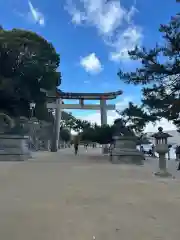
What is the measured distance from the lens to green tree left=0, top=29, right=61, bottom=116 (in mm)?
30047

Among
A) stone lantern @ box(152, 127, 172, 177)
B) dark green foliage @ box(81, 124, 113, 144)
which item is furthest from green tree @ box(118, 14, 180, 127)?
dark green foliage @ box(81, 124, 113, 144)

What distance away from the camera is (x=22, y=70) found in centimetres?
3136

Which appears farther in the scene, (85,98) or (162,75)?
(85,98)

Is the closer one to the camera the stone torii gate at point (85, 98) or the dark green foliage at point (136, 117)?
the dark green foliage at point (136, 117)

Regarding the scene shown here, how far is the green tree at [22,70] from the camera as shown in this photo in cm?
3005

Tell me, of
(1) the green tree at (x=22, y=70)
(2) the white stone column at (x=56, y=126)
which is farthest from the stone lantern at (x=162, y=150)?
(2) the white stone column at (x=56, y=126)

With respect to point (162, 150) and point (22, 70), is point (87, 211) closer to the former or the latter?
point (162, 150)

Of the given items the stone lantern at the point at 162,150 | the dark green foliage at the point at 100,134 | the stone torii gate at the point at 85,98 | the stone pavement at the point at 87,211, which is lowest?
the stone pavement at the point at 87,211

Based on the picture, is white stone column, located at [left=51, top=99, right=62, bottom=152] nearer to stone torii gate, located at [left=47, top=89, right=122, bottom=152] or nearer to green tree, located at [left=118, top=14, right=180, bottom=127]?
stone torii gate, located at [left=47, top=89, right=122, bottom=152]

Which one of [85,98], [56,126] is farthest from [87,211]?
[56,126]

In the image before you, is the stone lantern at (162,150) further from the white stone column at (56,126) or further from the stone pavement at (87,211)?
the white stone column at (56,126)

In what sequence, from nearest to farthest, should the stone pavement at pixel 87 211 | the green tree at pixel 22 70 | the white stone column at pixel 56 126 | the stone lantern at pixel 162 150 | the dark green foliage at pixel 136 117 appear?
the stone pavement at pixel 87 211
the stone lantern at pixel 162 150
the dark green foliage at pixel 136 117
the green tree at pixel 22 70
the white stone column at pixel 56 126

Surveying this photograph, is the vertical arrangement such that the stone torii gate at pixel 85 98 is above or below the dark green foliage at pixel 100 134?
above

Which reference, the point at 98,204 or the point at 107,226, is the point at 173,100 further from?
the point at 107,226
